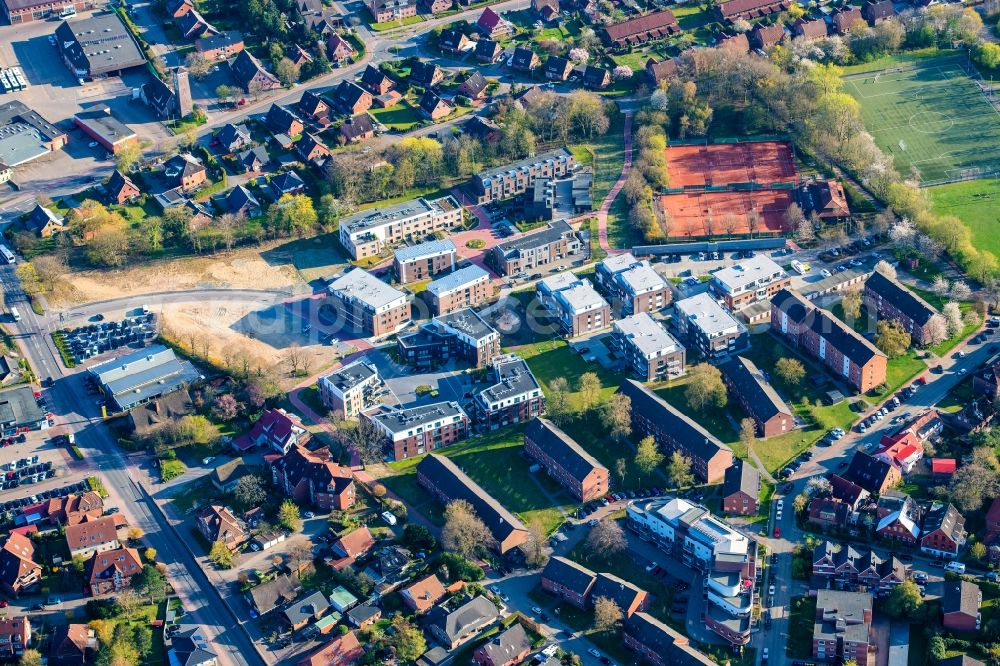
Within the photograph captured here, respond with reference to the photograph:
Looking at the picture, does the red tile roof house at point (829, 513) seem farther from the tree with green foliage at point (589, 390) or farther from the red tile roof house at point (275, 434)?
the red tile roof house at point (275, 434)

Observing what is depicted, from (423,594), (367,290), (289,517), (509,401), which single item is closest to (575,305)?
(509,401)

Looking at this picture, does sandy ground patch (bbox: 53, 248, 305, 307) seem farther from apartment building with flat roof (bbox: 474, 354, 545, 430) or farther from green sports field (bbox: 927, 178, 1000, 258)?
green sports field (bbox: 927, 178, 1000, 258)

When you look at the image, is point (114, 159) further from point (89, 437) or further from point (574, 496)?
point (574, 496)

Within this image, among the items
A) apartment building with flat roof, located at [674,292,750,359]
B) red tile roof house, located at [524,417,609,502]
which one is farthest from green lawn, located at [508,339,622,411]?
apartment building with flat roof, located at [674,292,750,359]

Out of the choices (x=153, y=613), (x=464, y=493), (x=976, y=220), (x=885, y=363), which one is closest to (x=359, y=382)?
(x=464, y=493)

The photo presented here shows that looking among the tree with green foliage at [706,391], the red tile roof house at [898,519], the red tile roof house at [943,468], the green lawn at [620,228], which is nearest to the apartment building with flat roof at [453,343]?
the tree with green foliage at [706,391]
